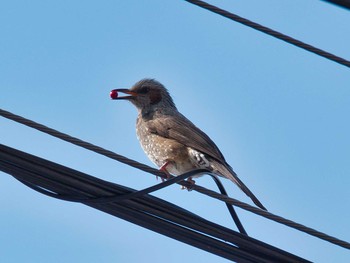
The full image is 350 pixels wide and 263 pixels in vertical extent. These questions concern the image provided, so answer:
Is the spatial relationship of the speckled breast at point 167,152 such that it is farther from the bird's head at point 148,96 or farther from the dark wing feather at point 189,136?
the bird's head at point 148,96

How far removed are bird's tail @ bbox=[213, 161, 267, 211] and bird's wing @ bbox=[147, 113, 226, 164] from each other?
0.40ft

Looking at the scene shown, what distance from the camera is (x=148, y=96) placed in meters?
11.2

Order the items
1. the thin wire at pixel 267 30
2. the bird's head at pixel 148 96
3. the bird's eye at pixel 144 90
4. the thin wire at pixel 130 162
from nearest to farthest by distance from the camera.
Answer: the thin wire at pixel 130 162
the thin wire at pixel 267 30
the bird's head at pixel 148 96
the bird's eye at pixel 144 90

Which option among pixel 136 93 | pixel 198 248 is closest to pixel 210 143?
pixel 136 93

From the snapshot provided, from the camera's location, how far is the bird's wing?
8891mm

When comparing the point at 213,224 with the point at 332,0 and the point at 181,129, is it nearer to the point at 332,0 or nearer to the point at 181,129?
the point at 332,0

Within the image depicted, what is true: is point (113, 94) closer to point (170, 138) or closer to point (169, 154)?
point (170, 138)

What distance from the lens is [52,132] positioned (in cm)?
518

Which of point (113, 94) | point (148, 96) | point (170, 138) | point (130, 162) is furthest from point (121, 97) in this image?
point (130, 162)

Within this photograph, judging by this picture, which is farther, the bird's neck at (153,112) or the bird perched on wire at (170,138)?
the bird's neck at (153,112)

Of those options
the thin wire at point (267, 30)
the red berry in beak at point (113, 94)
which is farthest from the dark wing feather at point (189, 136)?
the thin wire at point (267, 30)

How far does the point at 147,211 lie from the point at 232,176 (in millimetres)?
2603

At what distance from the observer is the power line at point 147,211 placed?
17.1ft

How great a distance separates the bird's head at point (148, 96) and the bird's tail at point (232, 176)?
265cm
